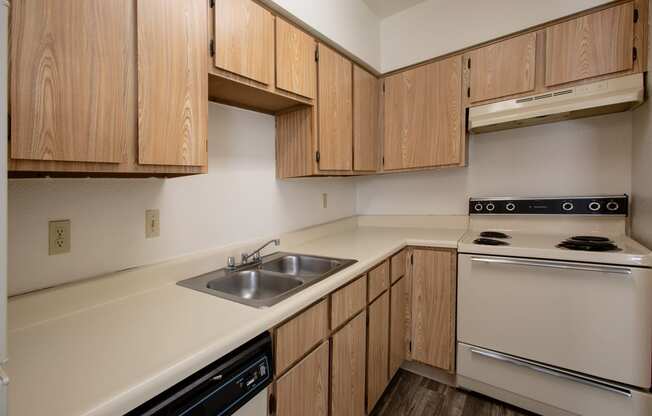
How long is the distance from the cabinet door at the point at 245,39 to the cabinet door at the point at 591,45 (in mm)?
1670

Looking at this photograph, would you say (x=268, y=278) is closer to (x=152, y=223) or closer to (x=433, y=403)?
(x=152, y=223)

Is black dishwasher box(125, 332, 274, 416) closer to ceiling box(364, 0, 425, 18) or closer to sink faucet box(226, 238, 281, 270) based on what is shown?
sink faucet box(226, 238, 281, 270)

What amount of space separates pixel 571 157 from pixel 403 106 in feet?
3.93

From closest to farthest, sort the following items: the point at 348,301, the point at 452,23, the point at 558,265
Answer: the point at 348,301, the point at 558,265, the point at 452,23

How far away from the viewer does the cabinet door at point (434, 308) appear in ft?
6.20

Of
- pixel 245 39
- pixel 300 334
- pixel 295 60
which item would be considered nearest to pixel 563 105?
pixel 295 60

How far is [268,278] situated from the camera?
1449 millimetres

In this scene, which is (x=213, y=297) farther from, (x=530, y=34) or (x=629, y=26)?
(x=629, y=26)

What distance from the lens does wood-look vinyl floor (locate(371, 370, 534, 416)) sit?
67.9 inches

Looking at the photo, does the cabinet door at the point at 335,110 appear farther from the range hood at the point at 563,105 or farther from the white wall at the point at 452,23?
the range hood at the point at 563,105

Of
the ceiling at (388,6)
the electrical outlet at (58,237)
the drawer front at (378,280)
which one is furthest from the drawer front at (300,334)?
the ceiling at (388,6)

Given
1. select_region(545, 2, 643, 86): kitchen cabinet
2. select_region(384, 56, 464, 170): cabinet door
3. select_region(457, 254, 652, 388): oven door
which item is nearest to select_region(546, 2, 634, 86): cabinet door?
select_region(545, 2, 643, 86): kitchen cabinet

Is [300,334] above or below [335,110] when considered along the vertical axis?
below

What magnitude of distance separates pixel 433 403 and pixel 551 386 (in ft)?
2.11
